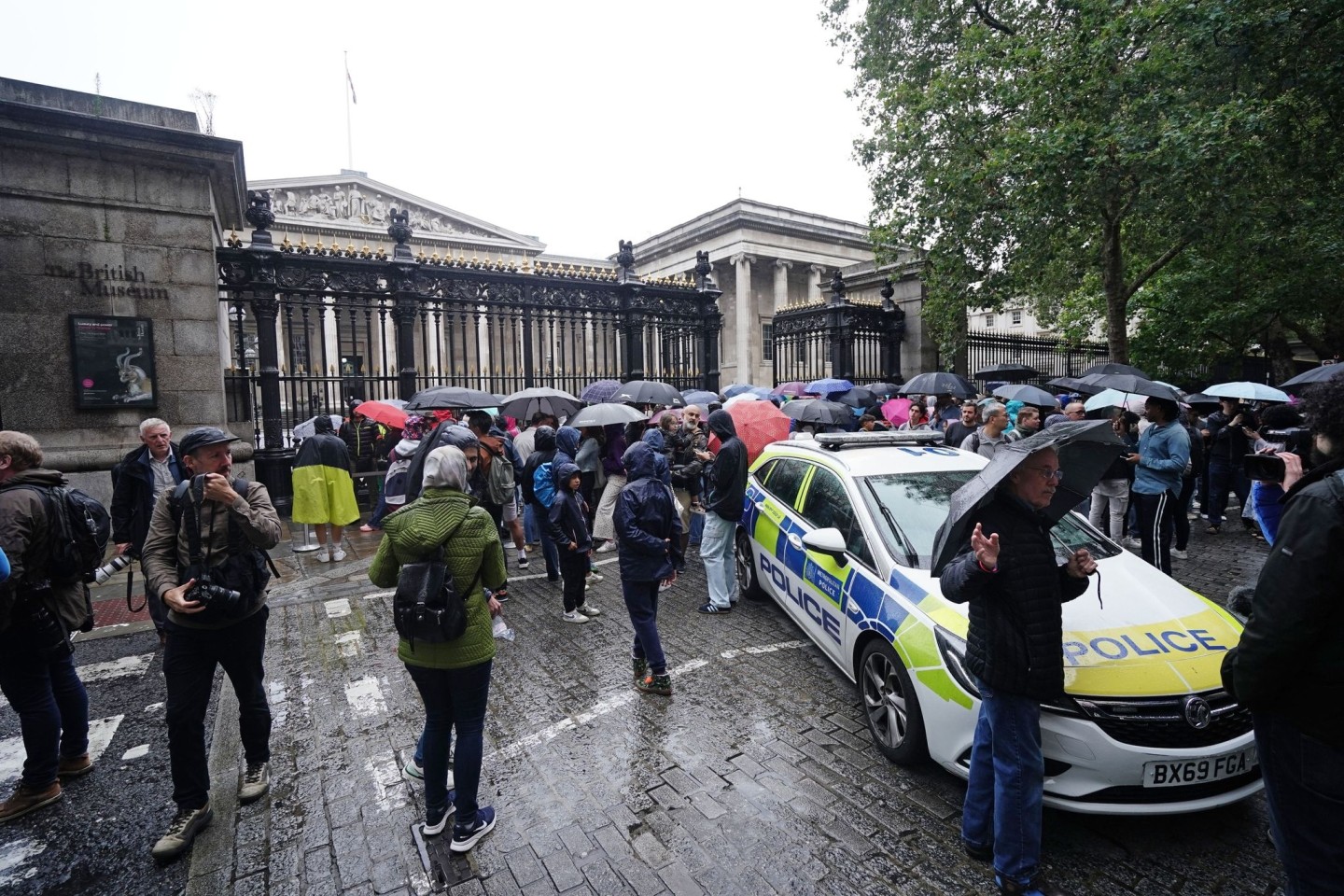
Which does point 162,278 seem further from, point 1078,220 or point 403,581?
point 1078,220

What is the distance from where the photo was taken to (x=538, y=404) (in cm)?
1005

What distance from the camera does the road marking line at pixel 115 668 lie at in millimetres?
5230

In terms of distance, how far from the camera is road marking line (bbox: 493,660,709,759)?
13.3 ft

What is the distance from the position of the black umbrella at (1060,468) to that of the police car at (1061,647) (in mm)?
671

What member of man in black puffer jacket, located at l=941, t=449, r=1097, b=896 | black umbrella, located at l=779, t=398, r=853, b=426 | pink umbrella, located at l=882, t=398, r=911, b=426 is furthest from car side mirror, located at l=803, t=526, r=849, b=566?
pink umbrella, located at l=882, t=398, r=911, b=426

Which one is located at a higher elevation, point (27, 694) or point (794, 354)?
point (794, 354)

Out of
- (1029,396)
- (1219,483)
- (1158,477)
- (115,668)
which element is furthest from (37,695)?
(1219,483)

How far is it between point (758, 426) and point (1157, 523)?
4.53 m

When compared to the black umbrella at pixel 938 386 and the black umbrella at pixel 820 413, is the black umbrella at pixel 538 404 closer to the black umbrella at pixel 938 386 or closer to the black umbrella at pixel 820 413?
the black umbrella at pixel 820 413


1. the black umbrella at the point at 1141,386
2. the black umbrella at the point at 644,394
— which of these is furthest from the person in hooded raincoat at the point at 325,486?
the black umbrella at the point at 1141,386

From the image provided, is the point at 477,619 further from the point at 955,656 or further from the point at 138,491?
the point at 138,491

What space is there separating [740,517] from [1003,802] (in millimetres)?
3901

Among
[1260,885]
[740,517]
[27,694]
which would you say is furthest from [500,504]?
[1260,885]

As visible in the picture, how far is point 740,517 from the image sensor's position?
6.48m
